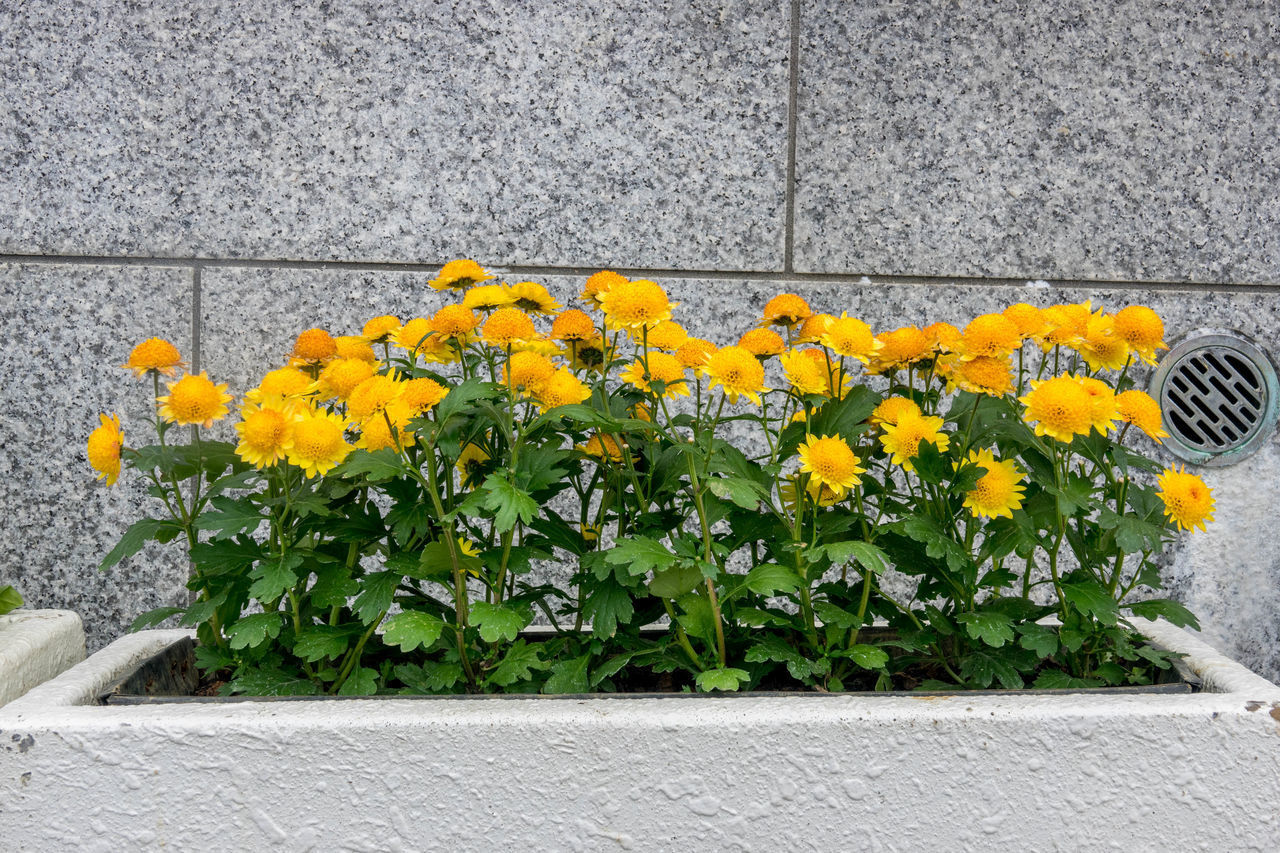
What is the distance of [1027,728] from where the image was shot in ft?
3.36

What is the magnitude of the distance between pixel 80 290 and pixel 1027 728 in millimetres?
2007

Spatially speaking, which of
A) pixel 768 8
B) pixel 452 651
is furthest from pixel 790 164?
pixel 452 651

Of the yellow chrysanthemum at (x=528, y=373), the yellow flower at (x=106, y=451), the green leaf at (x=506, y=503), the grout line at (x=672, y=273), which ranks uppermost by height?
the grout line at (x=672, y=273)

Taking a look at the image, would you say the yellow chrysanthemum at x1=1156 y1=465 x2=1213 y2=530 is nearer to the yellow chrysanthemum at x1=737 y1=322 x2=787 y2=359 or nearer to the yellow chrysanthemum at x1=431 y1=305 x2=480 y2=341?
the yellow chrysanthemum at x1=737 y1=322 x2=787 y2=359

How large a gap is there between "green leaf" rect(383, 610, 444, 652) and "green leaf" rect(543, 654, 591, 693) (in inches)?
6.5

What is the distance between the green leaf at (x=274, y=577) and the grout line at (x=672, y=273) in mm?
989

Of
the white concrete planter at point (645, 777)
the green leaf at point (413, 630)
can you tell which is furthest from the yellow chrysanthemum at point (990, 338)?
the green leaf at point (413, 630)

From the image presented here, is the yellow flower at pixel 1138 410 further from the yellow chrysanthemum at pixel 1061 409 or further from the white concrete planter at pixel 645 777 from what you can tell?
the white concrete planter at pixel 645 777

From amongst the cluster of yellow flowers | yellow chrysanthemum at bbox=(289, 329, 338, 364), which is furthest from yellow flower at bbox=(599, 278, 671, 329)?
yellow chrysanthemum at bbox=(289, 329, 338, 364)

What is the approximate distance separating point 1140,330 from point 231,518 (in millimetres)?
1212

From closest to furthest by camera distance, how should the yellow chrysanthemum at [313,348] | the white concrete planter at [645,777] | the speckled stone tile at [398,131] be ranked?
the white concrete planter at [645,777], the yellow chrysanthemum at [313,348], the speckled stone tile at [398,131]

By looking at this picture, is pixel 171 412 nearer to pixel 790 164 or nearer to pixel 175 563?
pixel 175 563

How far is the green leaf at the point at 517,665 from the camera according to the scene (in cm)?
114

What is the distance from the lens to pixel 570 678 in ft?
3.79
